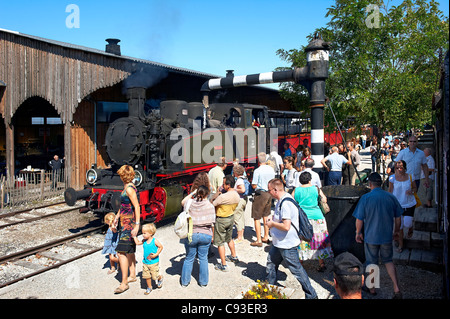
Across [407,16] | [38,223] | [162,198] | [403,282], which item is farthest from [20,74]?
[403,282]

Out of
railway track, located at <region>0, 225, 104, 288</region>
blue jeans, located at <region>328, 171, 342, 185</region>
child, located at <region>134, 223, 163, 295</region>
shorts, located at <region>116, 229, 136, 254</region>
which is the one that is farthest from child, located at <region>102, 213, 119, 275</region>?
blue jeans, located at <region>328, 171, 342, 185</region>

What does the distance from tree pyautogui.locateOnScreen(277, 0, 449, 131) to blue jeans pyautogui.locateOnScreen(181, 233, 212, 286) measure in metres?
5.59

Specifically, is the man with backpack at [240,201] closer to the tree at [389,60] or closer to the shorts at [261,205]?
the shorts at [261,205]

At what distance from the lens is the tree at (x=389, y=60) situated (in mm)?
8445

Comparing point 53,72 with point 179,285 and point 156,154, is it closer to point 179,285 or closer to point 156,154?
point 156,154

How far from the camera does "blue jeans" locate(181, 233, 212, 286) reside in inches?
190

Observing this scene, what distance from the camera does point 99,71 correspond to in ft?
41.6

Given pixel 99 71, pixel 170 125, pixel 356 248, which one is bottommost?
pixel 356 248

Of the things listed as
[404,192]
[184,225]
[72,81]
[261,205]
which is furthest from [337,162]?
[72,81]
